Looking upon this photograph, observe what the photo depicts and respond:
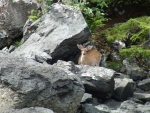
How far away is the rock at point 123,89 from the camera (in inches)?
459

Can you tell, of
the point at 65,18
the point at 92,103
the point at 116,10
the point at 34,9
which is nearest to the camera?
the point at 92,103

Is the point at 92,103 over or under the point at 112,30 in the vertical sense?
under

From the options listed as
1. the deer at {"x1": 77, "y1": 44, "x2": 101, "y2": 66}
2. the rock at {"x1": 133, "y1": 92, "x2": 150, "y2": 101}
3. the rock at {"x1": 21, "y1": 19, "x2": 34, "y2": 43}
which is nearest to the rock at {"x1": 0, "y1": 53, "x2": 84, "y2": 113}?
the rock at {"x1": 133, "y1": 92, "x2": 150, "y2": 101}

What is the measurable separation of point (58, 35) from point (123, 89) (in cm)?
322

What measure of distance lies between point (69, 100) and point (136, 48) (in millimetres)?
4298

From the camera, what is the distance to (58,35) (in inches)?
529

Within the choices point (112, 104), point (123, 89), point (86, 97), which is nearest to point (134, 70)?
point (123, 89)

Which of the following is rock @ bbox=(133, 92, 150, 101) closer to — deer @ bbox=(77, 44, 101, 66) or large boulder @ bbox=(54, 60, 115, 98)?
large boulder @ bbox=(54, 60, 115, 98)

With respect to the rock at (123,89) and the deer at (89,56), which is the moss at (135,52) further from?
the rock at (123,89)

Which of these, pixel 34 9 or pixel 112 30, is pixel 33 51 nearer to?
pixel 112 30

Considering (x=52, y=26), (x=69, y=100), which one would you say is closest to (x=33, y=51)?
(x=52, y=26)

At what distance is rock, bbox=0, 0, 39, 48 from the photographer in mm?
17234

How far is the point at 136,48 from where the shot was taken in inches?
507

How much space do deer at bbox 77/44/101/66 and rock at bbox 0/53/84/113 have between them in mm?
3526
